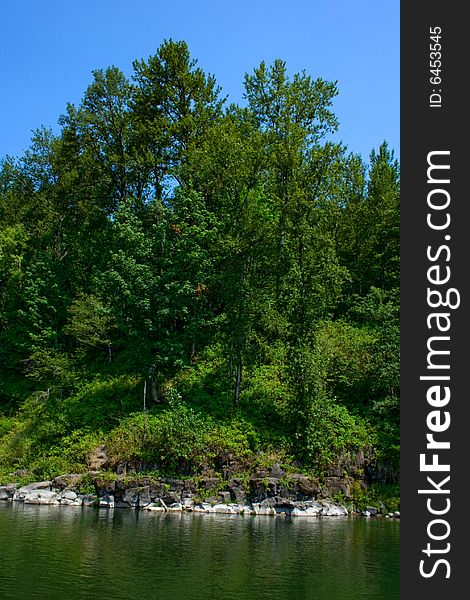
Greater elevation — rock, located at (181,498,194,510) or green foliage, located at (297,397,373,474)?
green foliage, located at (297,397,373,474)

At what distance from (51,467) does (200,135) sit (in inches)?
1108

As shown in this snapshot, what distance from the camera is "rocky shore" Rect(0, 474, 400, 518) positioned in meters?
31.8

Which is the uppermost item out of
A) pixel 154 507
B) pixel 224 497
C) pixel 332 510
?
pixel 224 497

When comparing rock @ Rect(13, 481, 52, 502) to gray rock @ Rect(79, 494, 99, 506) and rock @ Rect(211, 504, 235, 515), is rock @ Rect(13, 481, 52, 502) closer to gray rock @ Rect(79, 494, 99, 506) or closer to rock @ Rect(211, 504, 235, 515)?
gray rock @ Rect(79, 494, 99, 506)

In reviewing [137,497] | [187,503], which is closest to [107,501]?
[137,497]

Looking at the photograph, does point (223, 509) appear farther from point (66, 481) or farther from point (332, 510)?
point (66, 481)

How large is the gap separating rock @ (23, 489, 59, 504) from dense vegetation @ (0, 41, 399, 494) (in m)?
2.03

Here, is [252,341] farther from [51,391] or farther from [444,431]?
[444,431]

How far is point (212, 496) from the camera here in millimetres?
32438

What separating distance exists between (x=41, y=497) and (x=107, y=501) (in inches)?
148

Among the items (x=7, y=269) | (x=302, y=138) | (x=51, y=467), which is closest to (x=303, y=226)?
(x=302, y=138)

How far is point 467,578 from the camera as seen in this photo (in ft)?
40.4

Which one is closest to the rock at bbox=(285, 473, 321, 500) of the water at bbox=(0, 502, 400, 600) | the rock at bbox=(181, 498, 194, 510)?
the water at bbox=(0, 502, 400, 600)

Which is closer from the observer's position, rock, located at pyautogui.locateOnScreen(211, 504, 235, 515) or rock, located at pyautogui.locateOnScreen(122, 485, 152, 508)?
rock, located at pyautogui.locateOnScreen(211, 504, 235, 515)
